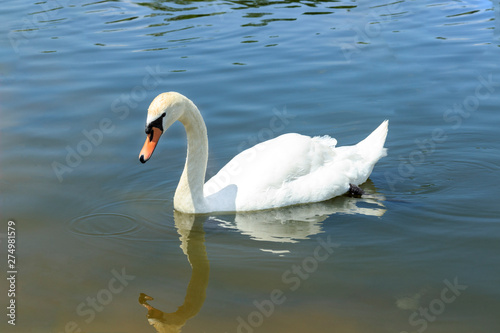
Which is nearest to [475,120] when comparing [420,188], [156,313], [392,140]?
[392,140]

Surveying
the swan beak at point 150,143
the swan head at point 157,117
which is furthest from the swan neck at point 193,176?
the swan beak at point 150,143

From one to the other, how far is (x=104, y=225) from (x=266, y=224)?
1.69m

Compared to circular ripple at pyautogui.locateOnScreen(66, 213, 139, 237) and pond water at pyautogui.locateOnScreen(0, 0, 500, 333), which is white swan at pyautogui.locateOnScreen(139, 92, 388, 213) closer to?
pond water at pyautogui.locateOnScreen(0, 0, 500, 333)

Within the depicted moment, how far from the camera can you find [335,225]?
715 cm

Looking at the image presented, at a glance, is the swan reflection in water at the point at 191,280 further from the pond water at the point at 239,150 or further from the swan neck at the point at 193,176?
the swan neck at the point at 193,176

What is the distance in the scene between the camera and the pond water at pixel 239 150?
569cm

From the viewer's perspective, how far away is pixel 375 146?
8.34 meters

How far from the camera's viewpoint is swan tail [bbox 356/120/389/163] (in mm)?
8273

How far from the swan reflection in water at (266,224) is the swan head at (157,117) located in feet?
3.35

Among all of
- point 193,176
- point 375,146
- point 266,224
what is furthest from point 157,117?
point 375,146

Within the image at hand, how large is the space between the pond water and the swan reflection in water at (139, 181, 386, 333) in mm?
27

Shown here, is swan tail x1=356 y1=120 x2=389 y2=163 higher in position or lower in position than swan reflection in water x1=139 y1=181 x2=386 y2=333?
higher

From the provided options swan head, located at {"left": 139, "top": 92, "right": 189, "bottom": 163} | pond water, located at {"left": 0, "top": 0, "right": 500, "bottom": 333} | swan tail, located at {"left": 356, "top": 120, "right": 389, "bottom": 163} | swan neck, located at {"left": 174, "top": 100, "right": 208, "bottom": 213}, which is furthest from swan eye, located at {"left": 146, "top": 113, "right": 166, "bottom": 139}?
swan tail, located at {"left": 356, "top": 120, "right": 389, "bottom": 163}

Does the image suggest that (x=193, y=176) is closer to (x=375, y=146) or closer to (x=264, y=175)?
(x=264, y=175)
